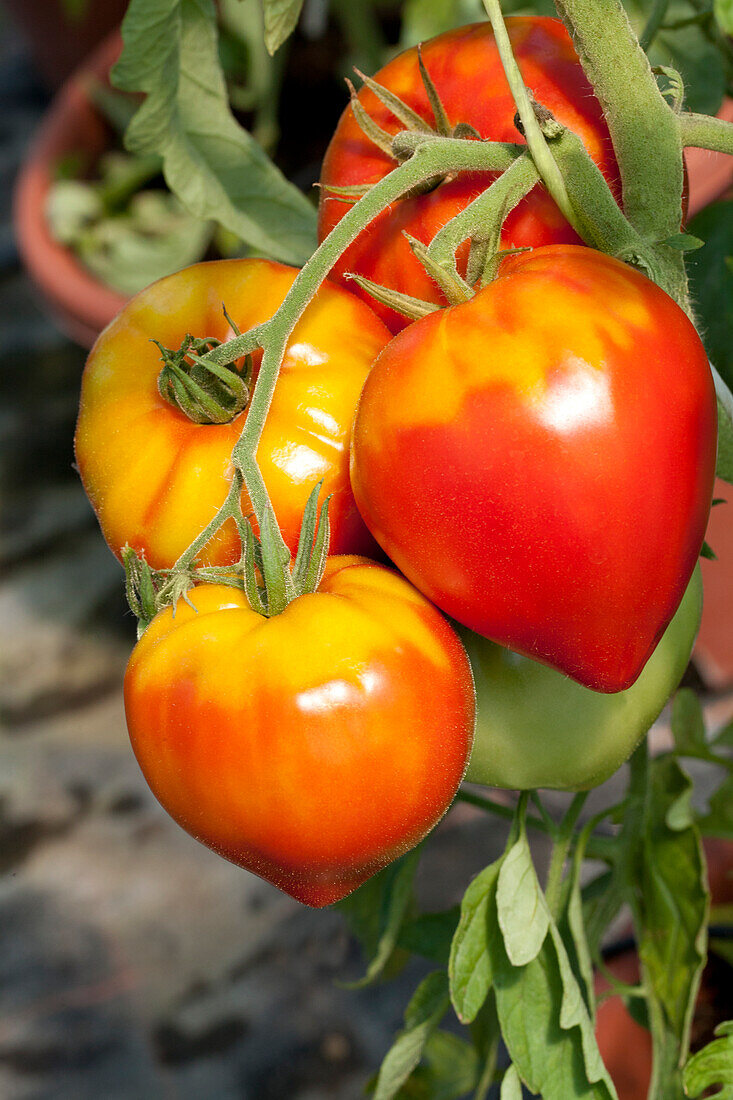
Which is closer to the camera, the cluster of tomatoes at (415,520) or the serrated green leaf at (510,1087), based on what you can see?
the cluster of tomatoes at (415,520)

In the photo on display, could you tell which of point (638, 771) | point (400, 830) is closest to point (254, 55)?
point (638, 771)

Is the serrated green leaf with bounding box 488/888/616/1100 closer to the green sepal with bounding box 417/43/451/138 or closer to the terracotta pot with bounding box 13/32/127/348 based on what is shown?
the green sepal with bounding box 417/43/451/138

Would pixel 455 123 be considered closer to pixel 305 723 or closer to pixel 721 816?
pixel 305 723

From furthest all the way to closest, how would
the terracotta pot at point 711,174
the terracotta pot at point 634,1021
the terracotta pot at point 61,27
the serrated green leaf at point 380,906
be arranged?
the terracotta pot at point 61,27, the terracotta pot at point 711,174, the terracotta pot at point 634,1021, the serrated green leaf at point 380,906

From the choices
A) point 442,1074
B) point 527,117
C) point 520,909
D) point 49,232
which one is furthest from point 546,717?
point 49,232

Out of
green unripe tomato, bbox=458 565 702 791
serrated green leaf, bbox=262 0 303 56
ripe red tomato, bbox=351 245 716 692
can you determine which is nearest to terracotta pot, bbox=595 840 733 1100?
green unripe tomato, bbox=458 565 702 791

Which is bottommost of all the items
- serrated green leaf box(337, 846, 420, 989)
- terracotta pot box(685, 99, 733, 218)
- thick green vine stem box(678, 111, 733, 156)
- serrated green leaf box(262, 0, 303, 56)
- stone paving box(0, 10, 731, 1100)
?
stone paving box(0, 10, 731, 1100)

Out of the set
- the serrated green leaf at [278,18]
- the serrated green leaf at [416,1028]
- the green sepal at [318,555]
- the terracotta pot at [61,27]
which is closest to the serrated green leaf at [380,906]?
the serrated green leaf at [416,1028]

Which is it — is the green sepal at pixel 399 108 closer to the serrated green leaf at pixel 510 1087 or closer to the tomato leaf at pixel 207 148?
the tomato leaf at pixel 207 148
